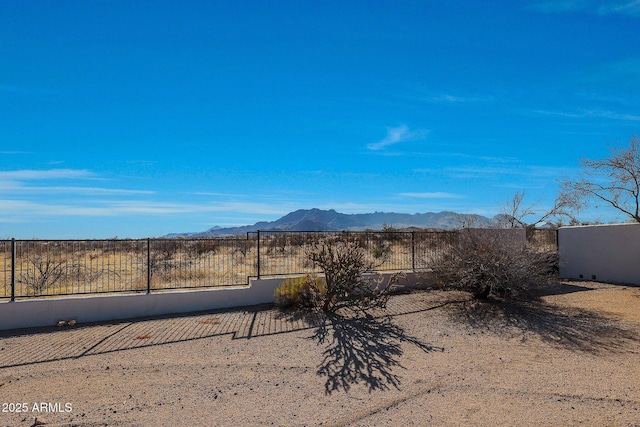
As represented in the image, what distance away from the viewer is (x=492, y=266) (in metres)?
10.6

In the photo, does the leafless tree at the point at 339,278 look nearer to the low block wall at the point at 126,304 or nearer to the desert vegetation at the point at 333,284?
the desert vegetation at the point at 333,284

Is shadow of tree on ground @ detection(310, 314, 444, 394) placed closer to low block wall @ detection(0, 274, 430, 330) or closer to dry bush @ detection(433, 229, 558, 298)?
low block wall @ detection(0, 274, 430, 330)

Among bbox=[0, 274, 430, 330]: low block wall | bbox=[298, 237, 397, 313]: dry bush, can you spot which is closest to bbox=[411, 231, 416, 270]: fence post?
bbox=[298, 237, 397, 313]: dry bush

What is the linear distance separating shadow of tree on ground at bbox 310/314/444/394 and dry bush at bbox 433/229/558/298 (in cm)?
284

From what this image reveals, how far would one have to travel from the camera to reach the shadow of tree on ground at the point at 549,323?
773cm

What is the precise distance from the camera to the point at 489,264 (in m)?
10.6

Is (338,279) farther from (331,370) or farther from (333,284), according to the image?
(331,370)

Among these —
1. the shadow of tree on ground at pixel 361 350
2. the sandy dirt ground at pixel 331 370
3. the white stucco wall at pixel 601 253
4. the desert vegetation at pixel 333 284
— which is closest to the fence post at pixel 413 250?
the desert vegetation at pixel 333 284

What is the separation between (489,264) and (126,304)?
8879 mm

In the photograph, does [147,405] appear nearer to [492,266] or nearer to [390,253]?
[492,266]

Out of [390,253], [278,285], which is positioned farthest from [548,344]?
[390,253]

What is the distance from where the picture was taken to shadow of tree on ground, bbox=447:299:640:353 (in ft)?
25.4

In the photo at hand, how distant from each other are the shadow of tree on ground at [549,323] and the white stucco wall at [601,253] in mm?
5395

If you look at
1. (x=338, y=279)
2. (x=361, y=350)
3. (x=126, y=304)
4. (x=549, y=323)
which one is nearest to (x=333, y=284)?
(x=338, y=279)
